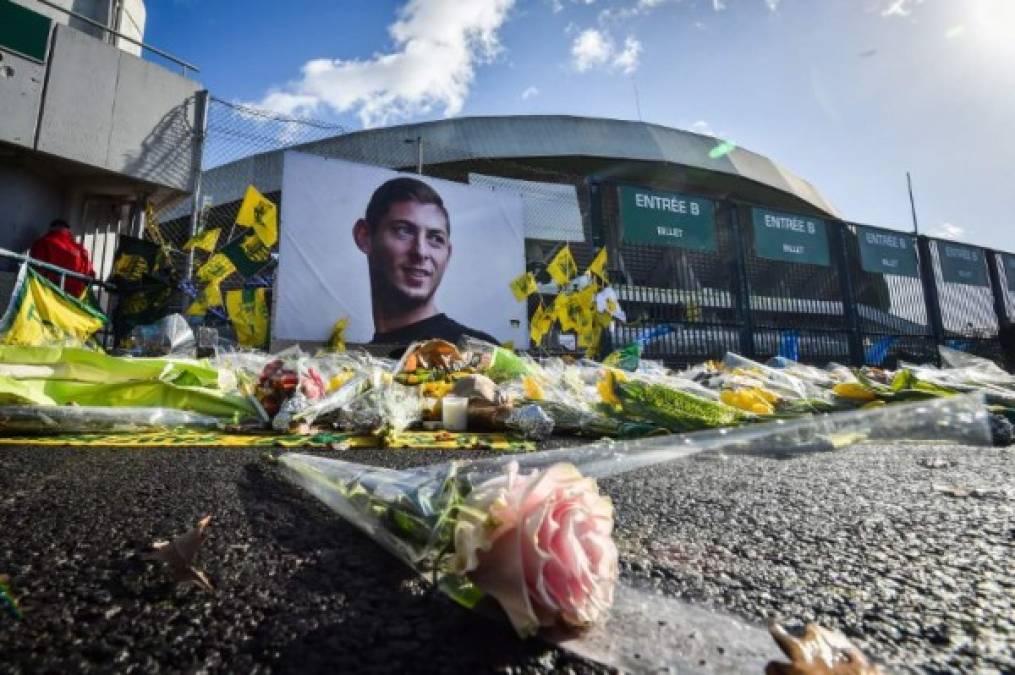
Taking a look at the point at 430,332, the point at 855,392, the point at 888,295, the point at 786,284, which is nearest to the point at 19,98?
the point at 430,332

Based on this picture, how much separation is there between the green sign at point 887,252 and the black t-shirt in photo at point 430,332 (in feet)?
24.2

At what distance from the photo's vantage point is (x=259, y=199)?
6.37 metres

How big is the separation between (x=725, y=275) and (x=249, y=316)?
26.1 ft

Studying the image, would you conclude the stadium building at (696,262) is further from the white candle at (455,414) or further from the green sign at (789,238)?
the white candle at (455,414)

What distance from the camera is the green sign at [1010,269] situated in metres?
10.6

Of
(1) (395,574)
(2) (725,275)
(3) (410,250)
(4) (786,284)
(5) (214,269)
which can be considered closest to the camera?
(1) (395,574)

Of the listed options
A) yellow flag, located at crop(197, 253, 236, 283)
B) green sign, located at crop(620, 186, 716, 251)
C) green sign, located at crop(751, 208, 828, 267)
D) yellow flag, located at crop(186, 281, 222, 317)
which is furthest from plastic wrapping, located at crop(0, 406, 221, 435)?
green sign, located at crop(751, 208, 828, 267)

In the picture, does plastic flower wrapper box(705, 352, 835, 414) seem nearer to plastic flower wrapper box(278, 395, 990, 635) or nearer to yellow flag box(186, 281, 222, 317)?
plastic flower wrapper box(278, 395, 990, 635)

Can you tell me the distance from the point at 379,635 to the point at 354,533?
12.4 inches

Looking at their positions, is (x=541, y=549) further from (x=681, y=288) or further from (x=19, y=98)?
(x=681, y=288)

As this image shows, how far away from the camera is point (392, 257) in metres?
7.63

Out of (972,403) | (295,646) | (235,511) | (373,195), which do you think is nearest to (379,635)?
(295,646)

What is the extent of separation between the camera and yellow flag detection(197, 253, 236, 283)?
19.2 feet

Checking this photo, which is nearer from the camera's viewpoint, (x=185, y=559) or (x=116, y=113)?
(x=185, y=559)
